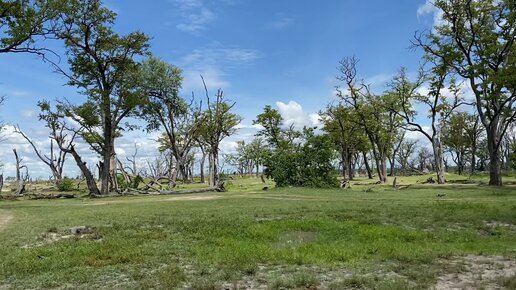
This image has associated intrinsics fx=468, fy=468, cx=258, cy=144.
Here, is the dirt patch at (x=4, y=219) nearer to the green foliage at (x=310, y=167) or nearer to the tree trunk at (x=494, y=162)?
the green foliage at (x=310, y=167)

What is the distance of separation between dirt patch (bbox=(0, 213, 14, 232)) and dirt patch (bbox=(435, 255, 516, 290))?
13.2 meters

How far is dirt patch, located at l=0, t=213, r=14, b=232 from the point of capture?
15.6 m

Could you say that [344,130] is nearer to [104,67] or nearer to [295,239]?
[104,67]

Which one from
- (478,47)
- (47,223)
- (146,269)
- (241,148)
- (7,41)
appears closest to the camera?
(146,269)

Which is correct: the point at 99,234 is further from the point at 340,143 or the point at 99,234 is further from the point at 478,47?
the point at 340,143

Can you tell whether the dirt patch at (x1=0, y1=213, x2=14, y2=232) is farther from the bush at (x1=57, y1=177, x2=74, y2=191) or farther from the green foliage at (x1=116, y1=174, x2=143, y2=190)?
the bush at (x1=57, y1=177, x2=74, y2=191)

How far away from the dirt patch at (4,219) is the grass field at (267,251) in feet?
Answer: 0.75

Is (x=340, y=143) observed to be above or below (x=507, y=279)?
above

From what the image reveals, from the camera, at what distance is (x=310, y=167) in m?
36.8

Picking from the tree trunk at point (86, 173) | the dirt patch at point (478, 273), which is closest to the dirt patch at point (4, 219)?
the dirt patch at point (478, 273)

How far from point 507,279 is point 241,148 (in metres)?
93.6

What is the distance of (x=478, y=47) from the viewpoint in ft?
116

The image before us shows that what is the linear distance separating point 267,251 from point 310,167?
2727cm

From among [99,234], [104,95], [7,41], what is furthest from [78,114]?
[99,234]
